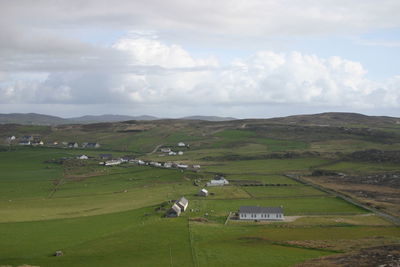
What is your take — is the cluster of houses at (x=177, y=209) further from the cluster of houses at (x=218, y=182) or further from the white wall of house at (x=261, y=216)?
the cluster of houses at (x=218, y=182)

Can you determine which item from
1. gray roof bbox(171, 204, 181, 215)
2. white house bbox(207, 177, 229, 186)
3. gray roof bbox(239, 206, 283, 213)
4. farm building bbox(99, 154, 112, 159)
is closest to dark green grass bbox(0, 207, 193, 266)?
gray roof bbox(171, 204, 181, 215)

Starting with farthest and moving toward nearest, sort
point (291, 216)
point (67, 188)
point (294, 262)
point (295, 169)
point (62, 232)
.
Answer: point (295, 169)
point (67, 188)
point (291, 216)
point (62, 232)
point (294, 262)

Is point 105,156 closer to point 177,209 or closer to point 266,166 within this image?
point 266,166

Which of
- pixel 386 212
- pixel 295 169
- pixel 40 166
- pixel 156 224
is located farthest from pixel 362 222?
pixel 40 166

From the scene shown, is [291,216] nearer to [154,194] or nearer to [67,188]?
[154,194]

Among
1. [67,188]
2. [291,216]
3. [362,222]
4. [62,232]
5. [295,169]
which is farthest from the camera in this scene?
[295,169]

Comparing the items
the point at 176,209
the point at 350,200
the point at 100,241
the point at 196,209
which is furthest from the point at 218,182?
the point at 100,241
